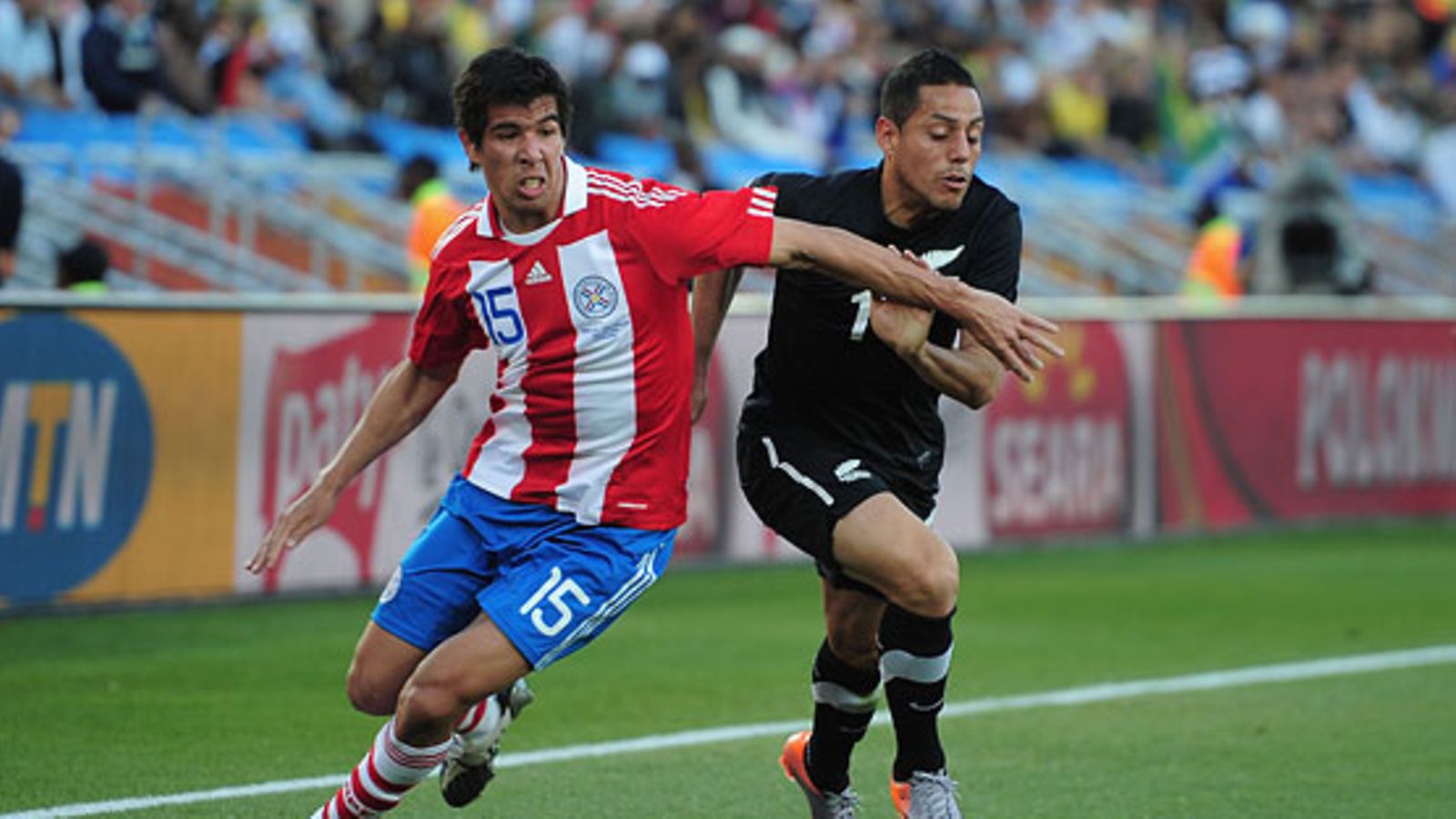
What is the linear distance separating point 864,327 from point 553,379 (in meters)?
0.94

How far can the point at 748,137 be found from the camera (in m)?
20.9

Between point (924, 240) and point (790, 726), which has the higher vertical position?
point (924, 240)

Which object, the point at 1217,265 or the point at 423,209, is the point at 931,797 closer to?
the point at 423,209

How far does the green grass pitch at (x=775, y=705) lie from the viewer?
763cm

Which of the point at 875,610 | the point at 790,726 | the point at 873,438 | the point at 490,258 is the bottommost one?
the point at 790,726

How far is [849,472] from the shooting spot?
21.7 ft

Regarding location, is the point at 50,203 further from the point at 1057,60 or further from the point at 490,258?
the point at 1057,60

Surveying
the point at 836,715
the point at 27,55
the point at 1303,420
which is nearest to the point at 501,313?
the point at 836,715

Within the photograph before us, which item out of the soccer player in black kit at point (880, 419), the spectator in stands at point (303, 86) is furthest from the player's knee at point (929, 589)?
the spectator in stands at point (303, 86)

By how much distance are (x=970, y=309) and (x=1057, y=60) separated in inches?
791

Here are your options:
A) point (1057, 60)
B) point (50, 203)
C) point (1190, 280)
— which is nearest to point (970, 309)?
point (50, 203)

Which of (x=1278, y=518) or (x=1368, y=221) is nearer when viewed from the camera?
(x=1278, y=518)

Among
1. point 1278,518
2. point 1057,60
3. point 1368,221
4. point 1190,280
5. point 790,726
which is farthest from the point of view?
point 1057,60

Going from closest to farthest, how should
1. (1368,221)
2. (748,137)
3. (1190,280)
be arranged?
(1190,280) → (748,137) → (1368,221)
